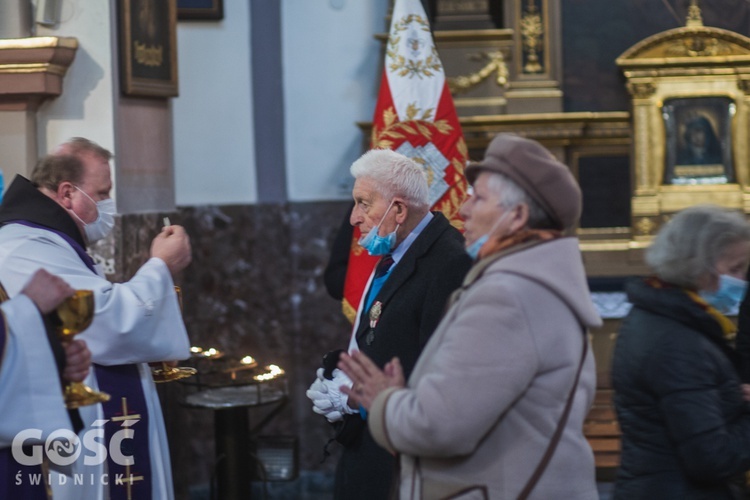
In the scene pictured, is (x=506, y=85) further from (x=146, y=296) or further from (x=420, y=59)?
(x=146, y=296)

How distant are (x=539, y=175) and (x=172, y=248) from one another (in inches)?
64.2

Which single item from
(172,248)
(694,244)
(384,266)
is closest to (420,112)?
(384,266)

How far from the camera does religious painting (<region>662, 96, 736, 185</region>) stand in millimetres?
7039

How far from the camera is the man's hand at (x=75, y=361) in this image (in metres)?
3.00

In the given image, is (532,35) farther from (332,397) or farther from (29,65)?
(332,397)

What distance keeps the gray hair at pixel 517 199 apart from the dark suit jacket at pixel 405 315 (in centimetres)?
93

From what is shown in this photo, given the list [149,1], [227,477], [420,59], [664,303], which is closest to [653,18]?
[420,59]

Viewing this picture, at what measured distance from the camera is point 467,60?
701 centimetres

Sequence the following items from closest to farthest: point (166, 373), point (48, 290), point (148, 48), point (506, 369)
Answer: point (506, 369) → point (48, 290) → point (166, 373) → point (148, 48)

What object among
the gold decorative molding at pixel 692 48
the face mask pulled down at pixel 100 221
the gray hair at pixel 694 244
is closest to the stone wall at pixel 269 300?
the gold decorative molding at pixel 692 48

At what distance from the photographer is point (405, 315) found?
3516 mm

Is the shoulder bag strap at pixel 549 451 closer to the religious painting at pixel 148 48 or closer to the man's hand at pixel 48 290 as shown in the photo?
the man's hand at pixel 48 290

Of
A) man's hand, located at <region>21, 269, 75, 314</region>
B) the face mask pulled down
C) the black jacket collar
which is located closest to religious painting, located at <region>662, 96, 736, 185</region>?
the face mask pulled down

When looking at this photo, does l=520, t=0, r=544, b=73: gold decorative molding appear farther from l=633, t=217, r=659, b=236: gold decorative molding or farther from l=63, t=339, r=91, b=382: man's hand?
l=63, t=339, r=91, b=382: man's hand
